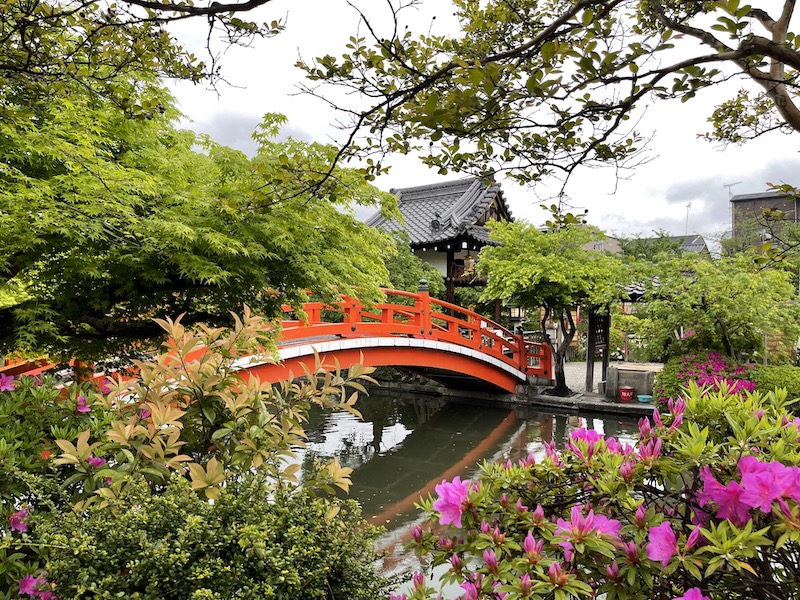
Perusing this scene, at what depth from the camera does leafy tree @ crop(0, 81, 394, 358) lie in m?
3.08

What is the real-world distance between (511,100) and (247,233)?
2.38 metres

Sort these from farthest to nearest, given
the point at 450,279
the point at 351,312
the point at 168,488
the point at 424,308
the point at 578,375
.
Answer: the point at 450,279
the point at 578,375
the point at 424,308
the point at 351,312
the point at 168,488

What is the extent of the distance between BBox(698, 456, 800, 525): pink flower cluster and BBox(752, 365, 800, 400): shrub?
23.7ft

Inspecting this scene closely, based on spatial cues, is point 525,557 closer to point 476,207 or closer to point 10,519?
point 10,519

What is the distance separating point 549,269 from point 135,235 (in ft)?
27.1

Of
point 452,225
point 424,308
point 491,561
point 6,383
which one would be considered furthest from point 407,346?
point 491,561

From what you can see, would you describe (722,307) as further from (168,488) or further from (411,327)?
(168,488)

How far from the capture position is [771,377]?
7.34 meters

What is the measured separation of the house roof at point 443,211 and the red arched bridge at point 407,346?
2626 mm

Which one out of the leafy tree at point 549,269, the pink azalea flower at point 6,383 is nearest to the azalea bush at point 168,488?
the pink azalea flower at point 6,383

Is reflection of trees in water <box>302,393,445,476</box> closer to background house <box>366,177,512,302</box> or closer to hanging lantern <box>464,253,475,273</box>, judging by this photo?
background house <box>366,177,512,302</box>

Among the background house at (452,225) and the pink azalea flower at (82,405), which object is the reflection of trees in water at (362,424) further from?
the pink azalea flower at (82,405)

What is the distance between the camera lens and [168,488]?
160 cm

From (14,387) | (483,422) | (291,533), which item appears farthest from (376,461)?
(291,533)
